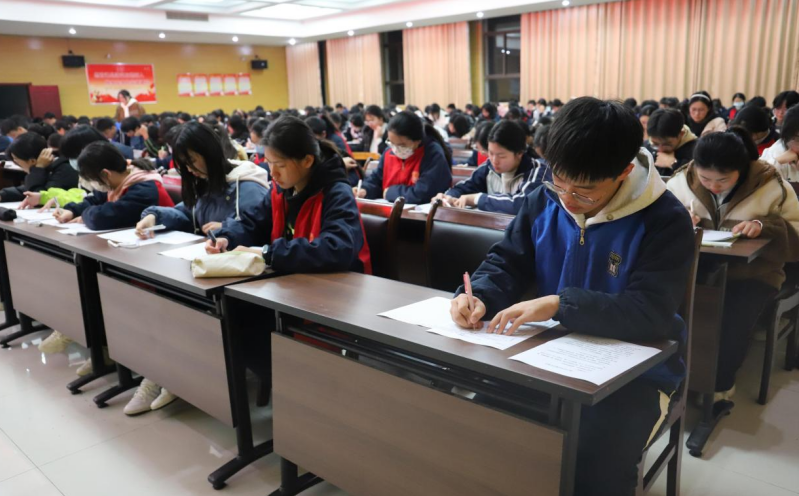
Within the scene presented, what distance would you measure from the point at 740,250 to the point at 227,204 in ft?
6.78

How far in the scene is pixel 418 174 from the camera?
12.3 ft

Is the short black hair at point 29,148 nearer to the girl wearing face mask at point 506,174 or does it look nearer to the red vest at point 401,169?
the red vest at point 401,169

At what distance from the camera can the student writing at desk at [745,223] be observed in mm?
2258

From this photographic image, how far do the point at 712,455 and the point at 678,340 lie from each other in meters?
0.90

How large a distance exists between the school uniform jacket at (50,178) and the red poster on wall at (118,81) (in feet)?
36.5

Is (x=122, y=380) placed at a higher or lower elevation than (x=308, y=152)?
lower

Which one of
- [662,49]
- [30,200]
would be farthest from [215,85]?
[30,200]

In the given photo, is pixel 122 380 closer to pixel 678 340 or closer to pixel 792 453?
pixel 678 340

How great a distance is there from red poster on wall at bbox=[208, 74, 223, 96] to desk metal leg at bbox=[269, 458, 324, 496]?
15.1 meters

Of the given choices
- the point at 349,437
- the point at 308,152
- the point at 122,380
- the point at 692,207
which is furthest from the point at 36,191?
the point at 692,207

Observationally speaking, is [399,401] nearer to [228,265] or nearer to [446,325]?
[446,325]

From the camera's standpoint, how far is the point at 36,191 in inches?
153

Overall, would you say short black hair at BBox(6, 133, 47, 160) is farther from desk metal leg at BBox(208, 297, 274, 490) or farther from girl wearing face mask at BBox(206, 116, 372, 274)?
desk metal leg at BBox(208, 297, 274, 490)

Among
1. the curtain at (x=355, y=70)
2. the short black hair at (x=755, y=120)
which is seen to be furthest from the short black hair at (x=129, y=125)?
the curtain at (x=355, y=70)
